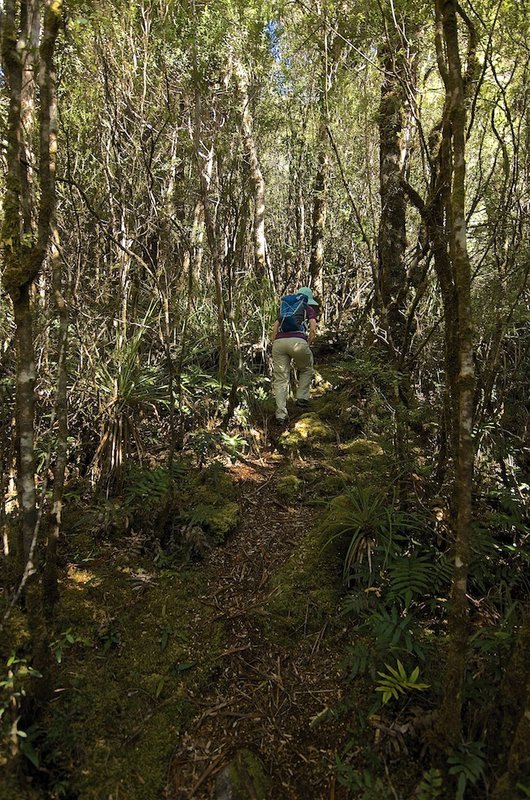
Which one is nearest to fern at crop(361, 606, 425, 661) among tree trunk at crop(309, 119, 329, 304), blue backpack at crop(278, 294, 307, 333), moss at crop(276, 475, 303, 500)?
moss at crop(276, 475, 303, 500)

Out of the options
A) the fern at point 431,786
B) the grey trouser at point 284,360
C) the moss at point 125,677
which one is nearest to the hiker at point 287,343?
the grey trouser at point 284,360

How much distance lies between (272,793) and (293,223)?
41.5 ft

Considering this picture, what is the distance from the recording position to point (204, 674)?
9.14 ft

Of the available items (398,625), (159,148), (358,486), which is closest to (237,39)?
(159,148)

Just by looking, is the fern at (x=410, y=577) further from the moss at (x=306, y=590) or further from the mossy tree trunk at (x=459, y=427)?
the mossy tree trunk at (x=459, y=427)

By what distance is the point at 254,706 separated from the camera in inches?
103

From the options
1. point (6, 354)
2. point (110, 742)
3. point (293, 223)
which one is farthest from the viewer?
point (293, 223)

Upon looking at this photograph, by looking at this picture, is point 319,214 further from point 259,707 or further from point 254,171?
point 259,707

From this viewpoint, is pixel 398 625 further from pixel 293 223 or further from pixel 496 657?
pixel 293 223

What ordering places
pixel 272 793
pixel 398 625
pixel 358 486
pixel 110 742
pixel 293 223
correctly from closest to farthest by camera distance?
pixel 272 793 → pixel 110 742 → pixel 398 625 → pixel 358 486 → pixel 293 223

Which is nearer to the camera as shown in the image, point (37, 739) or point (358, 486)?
point (37, 739)

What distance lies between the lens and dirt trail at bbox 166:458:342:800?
2236mm

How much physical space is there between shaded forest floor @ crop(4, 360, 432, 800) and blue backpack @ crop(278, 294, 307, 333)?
2.56 meters

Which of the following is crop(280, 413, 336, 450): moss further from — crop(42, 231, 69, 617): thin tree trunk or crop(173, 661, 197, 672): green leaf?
crop(42, 231, 69, 617): thin tree trunk
